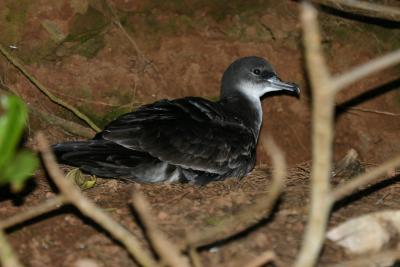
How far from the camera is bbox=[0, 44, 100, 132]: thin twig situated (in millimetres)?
7059

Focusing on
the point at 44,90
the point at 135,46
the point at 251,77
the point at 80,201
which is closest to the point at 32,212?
the point at 80,201

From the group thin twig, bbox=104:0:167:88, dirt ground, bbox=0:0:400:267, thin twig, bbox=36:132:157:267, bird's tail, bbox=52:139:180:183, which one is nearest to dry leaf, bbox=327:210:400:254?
dirt ground, bbox=0:0:400:267

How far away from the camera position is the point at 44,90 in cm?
709

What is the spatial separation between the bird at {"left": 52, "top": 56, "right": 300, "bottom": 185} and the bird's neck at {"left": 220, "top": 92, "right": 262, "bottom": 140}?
23 millimetres

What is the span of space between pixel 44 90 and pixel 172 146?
→ 157cm

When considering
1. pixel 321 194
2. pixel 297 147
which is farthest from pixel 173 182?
pixel 321 194

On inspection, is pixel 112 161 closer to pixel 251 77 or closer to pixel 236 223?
pixel 251 77

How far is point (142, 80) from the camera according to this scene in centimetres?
734

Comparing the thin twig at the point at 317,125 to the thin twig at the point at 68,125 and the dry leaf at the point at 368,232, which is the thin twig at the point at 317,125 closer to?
the dry leaf at the point at 368,232

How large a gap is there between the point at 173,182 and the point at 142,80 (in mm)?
1254

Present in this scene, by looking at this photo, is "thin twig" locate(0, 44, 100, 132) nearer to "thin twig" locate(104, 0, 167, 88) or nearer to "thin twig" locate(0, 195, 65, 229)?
"thin twig" locate(104, 0, 167, 88)

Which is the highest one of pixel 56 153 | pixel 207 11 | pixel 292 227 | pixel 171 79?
pixel 207 11

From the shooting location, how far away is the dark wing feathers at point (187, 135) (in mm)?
6301

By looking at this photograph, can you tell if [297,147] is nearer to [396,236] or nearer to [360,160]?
[360,160]
